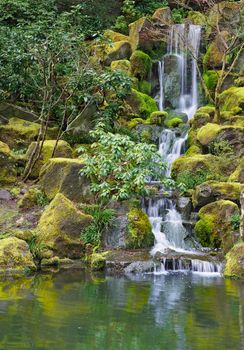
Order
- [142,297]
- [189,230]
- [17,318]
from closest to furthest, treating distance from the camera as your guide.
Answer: [17,318] < [142,297] < [189,230]

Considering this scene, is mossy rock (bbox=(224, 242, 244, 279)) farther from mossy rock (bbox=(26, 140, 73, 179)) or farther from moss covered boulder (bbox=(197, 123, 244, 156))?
mossy rock (bbox=(26, 140, 73, 179))

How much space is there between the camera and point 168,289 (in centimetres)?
1197

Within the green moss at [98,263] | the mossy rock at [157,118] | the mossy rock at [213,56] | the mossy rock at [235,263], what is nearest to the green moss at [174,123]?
the mossy rock at [157,118]

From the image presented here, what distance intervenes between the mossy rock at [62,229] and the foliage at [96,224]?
157 mm

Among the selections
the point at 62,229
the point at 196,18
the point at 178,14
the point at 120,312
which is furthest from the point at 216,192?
the point at 178,14

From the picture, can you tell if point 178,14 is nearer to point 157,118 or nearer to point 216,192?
point 157,118

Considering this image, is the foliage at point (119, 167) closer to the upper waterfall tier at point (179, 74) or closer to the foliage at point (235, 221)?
the foliage at point (235, 221)

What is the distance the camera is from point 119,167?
15859 millimetres

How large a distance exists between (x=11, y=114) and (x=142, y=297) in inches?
529

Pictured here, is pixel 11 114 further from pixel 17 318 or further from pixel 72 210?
pixel 17 318

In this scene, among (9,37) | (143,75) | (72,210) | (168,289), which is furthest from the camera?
(143,75)

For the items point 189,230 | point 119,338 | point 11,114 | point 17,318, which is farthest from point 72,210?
point 11,114

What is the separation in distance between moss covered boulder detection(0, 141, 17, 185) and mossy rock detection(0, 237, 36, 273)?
17.8 feet

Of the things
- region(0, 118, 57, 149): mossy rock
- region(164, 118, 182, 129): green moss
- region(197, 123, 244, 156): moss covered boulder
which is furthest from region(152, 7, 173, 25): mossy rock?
region(0, 118, 57, 149): mossy rock
